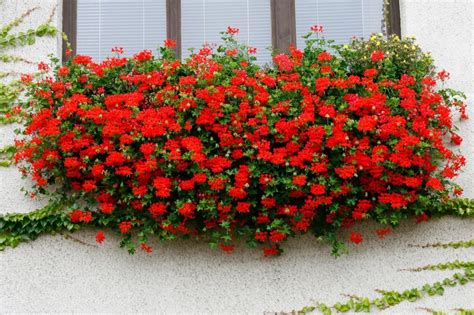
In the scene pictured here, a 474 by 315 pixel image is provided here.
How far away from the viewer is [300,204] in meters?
6.25

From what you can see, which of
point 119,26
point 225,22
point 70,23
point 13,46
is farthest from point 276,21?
point 13,46

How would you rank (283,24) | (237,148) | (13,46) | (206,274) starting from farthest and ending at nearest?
(283,24) → (13,46) → (206,274) → (237,148)

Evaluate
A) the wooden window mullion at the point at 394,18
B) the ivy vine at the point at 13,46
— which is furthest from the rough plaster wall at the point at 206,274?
the wooden window mullion at the point at 394,18

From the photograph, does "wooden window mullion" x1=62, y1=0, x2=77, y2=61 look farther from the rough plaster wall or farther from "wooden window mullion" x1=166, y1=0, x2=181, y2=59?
the rough plaster wall

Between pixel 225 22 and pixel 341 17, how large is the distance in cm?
118

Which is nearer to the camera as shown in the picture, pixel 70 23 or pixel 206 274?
pixel 206 274

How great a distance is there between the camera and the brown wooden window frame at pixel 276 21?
7199 millimetres

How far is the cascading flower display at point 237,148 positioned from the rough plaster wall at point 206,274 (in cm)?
20

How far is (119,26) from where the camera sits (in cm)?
729

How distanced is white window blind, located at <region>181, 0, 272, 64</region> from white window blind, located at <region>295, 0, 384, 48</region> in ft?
1.16

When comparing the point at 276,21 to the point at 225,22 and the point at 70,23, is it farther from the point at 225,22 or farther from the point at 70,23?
the point at 70,23

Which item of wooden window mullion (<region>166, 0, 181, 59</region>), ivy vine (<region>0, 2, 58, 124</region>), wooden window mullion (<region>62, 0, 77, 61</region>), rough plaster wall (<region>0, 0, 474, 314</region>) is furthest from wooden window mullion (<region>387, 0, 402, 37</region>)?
ivy vine (<region>0, 2, 58, 124</region>)

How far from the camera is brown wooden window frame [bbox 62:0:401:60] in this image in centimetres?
720

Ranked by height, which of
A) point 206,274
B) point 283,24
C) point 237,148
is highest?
point 283,24
